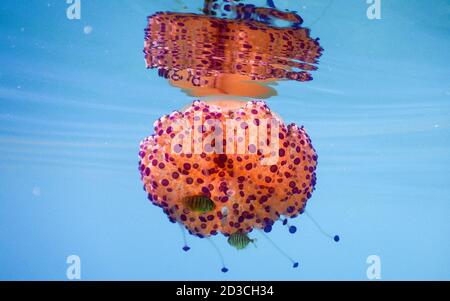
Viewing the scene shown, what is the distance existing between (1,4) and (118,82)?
13.8 feet

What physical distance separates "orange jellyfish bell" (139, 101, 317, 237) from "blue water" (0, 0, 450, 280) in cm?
242

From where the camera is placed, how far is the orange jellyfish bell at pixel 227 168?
14.8 feet

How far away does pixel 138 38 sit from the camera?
8.93 m

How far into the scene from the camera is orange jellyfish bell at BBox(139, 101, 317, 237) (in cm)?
450

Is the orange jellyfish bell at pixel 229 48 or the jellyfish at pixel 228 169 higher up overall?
the orange jellyfish bell at pixel 229 48

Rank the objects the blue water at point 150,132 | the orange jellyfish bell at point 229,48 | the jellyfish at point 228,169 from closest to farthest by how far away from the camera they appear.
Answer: the jellyfish at point 228,169 → the orange jellyfish bell at point 229,48 → the blue water at point 150,132

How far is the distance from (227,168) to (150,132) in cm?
1100

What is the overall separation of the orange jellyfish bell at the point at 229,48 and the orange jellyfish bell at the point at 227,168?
2.32m

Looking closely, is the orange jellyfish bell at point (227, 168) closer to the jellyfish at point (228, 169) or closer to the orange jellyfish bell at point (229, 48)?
the jellyfish at point (228, 169)

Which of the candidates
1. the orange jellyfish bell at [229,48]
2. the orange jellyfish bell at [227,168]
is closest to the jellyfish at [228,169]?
the orange jellyfish bell at [227,168]

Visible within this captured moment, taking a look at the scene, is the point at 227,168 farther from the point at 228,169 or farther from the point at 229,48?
the point at 229,48
